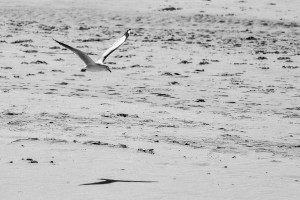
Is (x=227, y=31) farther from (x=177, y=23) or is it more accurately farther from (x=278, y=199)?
(x=278, y=199)

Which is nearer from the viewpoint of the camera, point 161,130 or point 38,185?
point 38,185

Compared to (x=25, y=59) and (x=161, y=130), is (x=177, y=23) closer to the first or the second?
(x=25, y=59)

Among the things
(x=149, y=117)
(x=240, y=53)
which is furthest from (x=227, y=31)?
(x=149, y=117)

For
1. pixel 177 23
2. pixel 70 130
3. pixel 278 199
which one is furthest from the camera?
pixel 177 23

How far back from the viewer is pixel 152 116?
12727 mm

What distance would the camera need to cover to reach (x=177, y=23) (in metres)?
29.7

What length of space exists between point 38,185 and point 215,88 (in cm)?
→ 806

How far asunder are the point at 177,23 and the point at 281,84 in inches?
527

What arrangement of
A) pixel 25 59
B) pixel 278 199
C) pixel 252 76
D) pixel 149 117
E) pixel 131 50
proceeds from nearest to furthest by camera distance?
pixel 278 199 < pixel 149 117 < pixel 252 76 < pixel 25 59 < pixel 131 50

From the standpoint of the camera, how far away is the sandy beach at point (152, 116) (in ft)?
28.6

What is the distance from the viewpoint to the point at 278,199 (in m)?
8.17

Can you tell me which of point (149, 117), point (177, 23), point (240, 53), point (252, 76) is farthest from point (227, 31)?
point (149, 117)

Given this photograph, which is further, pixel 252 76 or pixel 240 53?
pixel 240 53

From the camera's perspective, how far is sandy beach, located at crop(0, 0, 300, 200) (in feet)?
28.6
